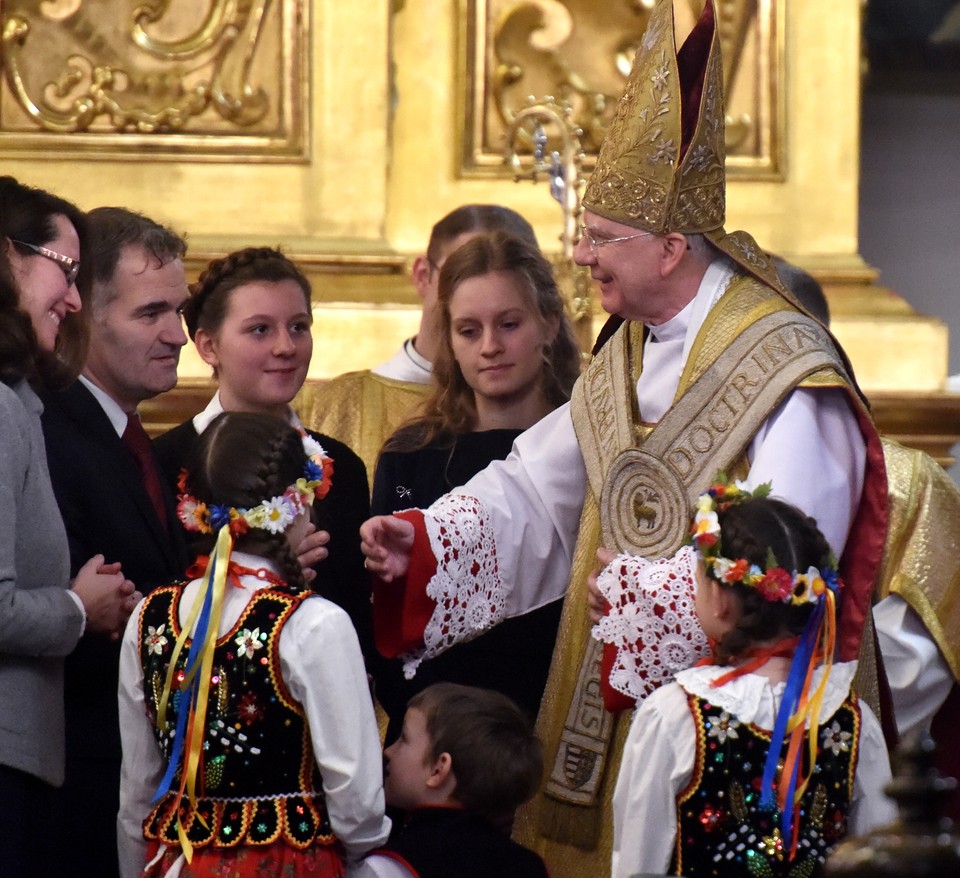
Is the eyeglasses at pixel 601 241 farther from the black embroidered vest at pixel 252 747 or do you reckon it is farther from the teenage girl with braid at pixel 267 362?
the black embroidered vest at pixel 252 747

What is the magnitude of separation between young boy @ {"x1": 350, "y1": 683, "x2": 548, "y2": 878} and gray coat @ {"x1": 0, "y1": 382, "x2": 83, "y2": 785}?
61 cm

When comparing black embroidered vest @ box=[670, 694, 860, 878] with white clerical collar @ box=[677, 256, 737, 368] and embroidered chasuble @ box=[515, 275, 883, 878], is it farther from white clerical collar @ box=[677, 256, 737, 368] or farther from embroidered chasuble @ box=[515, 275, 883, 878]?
white clerical collar @ box=[677, 256, 737, 368]

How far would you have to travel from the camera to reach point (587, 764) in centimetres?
380

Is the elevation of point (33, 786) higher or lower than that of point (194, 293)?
lower

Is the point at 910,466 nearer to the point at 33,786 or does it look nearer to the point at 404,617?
the point at 404,617

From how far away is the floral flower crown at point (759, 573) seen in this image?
120 inches

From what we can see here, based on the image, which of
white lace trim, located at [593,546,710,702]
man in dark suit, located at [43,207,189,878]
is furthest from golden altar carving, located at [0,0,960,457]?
white lace trim, located at [593,546,710,702]

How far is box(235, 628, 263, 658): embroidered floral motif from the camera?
3.15 meters

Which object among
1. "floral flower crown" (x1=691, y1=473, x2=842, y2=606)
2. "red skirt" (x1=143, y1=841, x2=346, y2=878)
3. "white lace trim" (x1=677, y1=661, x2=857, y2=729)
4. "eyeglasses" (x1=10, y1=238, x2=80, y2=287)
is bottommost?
"red skirt" (x1=143, y1=841, x2=346, y2=878)

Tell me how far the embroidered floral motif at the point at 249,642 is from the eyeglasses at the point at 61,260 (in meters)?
0.76

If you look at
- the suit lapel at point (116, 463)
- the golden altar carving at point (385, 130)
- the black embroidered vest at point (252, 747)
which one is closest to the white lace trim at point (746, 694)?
the black embroidered vest at point (252, 747)

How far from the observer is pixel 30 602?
3.16 meters

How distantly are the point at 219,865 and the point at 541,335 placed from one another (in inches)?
64.6

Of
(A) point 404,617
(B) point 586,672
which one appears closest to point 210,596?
(A) point 404,617
